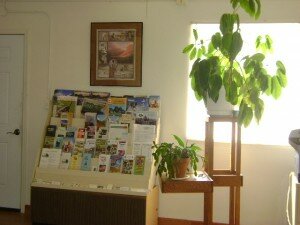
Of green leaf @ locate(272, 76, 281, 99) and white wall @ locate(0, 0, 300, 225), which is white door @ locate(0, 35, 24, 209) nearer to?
white wall @ locate(0, 0, 300, 225)

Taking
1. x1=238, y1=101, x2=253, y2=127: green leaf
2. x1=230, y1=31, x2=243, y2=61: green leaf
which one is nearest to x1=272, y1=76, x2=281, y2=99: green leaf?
x1=238, y1=101, x2=253, y2=127: green leaf

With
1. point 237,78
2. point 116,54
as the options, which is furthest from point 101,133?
point 237,78

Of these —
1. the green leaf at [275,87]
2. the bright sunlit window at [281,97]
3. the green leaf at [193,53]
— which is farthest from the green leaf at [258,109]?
the bright sunlit window at [281,97]

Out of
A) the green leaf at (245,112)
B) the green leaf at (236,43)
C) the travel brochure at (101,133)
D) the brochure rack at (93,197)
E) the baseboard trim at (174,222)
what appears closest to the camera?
the green leaf at (236,43)

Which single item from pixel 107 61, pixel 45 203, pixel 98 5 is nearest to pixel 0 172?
pixel 45 203

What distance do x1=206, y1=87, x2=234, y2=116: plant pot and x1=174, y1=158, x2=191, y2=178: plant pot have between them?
428 millimetres

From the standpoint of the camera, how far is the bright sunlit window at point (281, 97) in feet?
10.2

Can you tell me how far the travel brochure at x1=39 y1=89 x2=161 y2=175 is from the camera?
3051mm

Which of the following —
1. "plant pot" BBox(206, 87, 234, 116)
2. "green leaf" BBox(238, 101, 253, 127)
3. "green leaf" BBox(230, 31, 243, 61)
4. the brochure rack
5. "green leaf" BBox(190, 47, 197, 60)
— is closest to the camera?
"green leaf" BBox(230, 31, 243, 61)

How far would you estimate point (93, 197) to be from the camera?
2.88m

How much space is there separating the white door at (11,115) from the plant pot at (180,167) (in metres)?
1.92

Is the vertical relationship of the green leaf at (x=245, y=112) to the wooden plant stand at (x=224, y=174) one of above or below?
above

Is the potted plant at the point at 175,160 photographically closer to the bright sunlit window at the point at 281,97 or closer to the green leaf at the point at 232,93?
the green leaf at the point at 232,93

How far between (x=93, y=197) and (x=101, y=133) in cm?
62
